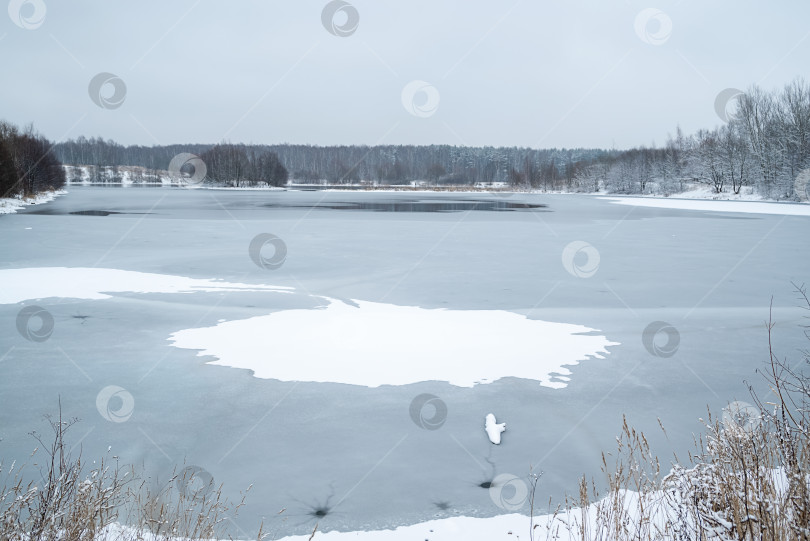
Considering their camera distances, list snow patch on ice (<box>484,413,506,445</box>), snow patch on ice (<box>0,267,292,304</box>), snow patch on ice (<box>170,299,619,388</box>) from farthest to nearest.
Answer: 1. snow patch on ice (<box>0,267,292,304</box>)
2. snow patch on ice (<box>170,299,619,388</box>)
3. snow patch on ice (<box>484,413,506,445</box>)

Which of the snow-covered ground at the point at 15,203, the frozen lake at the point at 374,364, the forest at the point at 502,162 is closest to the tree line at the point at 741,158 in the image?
the forest at the point at 502,162

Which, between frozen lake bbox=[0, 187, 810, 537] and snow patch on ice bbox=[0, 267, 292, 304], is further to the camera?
snow patch on ice bbox=[0, 267, 292, 304]

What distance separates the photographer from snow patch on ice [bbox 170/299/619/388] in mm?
6059

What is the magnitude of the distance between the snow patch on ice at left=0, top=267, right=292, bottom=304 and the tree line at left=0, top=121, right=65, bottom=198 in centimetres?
2741

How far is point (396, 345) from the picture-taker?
6.91 m

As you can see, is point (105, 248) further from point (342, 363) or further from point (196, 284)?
point (342, 363)

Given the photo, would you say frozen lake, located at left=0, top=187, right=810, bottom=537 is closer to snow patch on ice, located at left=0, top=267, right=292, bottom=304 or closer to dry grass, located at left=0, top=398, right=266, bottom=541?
snow patch on ice, located at left=0, top=267, right=292, bottom=304

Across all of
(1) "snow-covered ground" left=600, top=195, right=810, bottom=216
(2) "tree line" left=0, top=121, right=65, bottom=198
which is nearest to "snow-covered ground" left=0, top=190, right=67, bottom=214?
(2) "tree line" left=0, top=121, right=65, bottom=198

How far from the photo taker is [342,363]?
6.34 meters

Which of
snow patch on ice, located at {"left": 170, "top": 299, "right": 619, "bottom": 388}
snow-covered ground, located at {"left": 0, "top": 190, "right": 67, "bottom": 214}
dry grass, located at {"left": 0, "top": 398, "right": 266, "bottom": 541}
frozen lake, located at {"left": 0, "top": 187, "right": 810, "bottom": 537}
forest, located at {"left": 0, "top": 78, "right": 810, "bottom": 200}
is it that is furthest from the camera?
forest, located at {"left": 0, "top": 78, "right": 810, "bottom": 200}

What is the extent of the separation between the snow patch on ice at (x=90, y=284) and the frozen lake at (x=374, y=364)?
7 centimetres

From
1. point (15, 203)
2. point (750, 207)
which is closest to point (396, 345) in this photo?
point (15, 203)

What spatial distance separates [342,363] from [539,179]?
103 meters

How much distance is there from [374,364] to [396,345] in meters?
0.64
